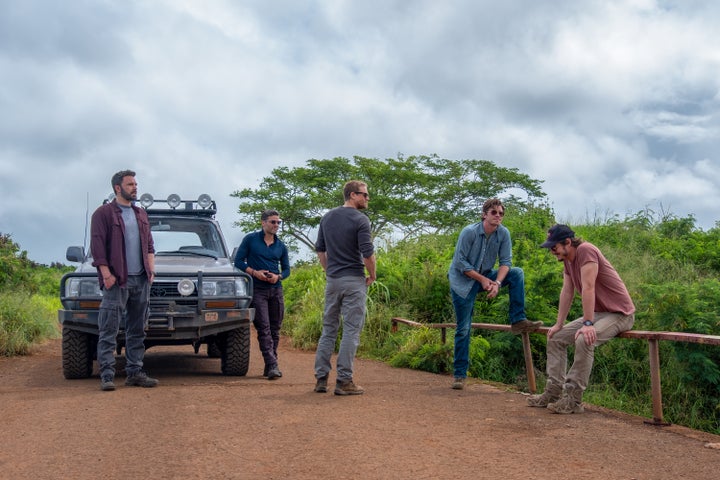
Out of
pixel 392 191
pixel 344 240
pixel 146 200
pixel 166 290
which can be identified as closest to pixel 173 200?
pixel 146 200

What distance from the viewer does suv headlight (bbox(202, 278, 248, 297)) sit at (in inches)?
368

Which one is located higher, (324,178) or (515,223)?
(324,178)

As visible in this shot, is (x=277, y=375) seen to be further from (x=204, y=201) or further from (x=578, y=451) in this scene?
(x=578, y=451)

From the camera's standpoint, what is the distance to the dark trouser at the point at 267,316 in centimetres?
947

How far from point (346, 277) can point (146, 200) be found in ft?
12.8

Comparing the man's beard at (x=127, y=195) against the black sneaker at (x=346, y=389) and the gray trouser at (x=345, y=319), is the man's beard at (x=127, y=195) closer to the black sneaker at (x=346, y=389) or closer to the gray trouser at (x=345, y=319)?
the gray trouser at (x=345, y=319)

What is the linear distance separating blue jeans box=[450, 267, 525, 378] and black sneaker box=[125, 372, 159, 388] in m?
3.35

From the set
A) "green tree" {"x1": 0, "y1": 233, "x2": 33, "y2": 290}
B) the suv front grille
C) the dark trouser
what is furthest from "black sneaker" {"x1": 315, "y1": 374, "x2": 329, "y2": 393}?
"green tree" {"x1": 0, "y1": 233, "x2": 33, "y2": 290}

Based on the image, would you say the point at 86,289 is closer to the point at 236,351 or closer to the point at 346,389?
the point at 236,351

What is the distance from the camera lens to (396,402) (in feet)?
25.5

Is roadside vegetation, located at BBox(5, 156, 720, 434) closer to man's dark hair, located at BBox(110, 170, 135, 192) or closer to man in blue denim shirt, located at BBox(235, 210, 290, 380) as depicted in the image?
man in blue denim shirt, located at BBox(235, 210, 290, 380)

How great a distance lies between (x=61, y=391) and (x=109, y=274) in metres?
1.34

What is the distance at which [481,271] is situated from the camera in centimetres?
870

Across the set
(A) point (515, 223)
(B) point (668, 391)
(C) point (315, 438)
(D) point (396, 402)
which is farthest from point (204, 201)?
(A) point (515, 223)
